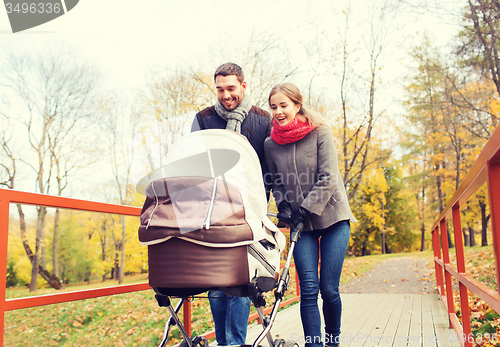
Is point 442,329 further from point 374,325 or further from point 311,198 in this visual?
point 311,198

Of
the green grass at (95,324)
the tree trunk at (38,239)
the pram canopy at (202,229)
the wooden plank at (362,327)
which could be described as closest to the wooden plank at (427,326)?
the wooden plank at (362,327)

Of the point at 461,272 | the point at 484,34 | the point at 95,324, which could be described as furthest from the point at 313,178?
the point at 484,34

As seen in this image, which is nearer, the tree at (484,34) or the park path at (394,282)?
the tree at (484,34)

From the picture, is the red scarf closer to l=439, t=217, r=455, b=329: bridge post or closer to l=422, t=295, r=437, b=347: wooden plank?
l=439, t=217, r=455, b=329: bridge post

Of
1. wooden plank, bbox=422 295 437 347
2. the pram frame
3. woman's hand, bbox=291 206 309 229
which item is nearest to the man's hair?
woman's hand, bbox=291 206 309 229

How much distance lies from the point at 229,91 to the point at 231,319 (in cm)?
155

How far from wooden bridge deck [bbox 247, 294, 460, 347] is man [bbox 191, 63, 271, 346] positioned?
1068mm

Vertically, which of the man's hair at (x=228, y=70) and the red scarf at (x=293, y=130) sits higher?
the man's hair at (x=228, y=70)

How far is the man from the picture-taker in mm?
2176

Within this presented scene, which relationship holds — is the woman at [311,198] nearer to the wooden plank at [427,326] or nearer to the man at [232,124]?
the man at [232,124]

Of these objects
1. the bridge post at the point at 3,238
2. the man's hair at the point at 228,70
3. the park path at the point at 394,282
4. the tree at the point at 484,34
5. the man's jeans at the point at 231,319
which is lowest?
the park path at the point at 394,282

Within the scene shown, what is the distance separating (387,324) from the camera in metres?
3.65

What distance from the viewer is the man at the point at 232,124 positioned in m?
2.18

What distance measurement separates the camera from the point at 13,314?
22.4 ft
